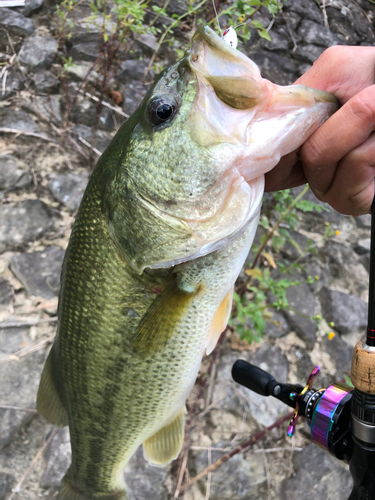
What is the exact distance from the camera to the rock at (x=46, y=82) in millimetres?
2879

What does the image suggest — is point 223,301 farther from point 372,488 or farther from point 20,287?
point 20,287

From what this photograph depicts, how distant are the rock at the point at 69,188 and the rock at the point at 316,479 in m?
2.16

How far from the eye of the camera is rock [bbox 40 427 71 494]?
194cm

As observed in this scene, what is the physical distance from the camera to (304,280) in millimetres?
2951

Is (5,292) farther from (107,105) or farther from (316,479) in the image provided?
(316,479)

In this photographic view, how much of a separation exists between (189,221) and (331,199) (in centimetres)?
54

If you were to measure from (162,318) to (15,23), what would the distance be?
120 inches

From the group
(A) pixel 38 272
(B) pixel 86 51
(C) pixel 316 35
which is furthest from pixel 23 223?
(C) pixel 316 35

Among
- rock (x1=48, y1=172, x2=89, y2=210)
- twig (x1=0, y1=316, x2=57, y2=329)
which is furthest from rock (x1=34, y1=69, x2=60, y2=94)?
twig (x1=0, y1=316, x2=57, y2=329)

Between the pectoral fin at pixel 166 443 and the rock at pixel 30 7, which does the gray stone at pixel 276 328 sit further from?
the rock at pixel 30 7

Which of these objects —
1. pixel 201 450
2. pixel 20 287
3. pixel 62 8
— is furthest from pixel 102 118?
pixel 201 450

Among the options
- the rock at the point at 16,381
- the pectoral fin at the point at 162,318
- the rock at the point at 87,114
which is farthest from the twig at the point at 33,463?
the rock at the point at 87,114

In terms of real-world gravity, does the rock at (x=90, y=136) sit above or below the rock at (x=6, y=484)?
above

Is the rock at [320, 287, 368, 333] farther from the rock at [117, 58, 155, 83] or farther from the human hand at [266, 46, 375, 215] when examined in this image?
the rock at [117, 58, 155, 83]
